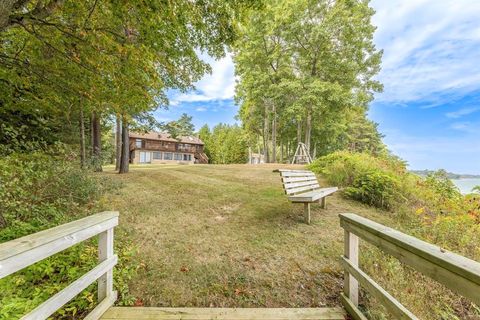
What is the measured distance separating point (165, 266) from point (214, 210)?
2376mm

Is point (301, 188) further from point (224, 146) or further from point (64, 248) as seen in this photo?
point (224, 146)

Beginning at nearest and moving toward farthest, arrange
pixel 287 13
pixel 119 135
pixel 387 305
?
pixel 387 305 → pixel 119 135 → pixel 287 13

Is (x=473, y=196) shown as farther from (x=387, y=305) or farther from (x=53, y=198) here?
(x=53, y=198)

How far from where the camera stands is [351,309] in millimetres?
2139

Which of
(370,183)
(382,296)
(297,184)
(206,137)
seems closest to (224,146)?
(206,137)

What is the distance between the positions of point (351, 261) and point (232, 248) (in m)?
1.91

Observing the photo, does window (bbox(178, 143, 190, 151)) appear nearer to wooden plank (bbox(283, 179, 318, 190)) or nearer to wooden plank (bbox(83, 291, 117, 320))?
wooden plank (bbox(283, 179, 318, 190))

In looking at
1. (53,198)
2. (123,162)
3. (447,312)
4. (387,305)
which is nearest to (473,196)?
(447,312)

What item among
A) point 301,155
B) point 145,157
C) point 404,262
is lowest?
point 404,262

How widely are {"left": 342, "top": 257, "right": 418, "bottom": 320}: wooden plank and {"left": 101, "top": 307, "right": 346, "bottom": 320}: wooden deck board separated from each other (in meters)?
0.46

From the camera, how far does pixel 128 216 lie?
4668mm

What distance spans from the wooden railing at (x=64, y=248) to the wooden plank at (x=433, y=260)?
2.30 metres

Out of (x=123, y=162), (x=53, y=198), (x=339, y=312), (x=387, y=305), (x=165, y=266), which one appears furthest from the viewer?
(x=123, y=162)

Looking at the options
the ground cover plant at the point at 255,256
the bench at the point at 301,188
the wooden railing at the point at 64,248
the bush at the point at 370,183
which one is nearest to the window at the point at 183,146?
the ground cover plant at the point at 255,256
